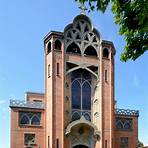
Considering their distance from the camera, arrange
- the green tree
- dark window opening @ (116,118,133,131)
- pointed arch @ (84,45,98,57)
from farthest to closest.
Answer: dark window opening @ (116,118,133,131)
pointed arch @ (84,45,98,57)
the green tree

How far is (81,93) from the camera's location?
36.2 m

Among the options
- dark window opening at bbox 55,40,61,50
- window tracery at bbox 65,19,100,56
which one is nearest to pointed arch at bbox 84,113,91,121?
window tracery at bbox 65,19,100,56

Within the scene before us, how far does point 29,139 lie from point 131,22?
27962 mm

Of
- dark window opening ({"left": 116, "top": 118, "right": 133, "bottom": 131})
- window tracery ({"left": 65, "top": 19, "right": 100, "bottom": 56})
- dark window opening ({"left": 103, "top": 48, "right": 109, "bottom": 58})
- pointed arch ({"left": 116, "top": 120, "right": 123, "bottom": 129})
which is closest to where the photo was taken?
window tracery ({"left": 65, "top": 19, "right": 100, "bottom": 56})

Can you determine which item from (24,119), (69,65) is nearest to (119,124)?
(69,65)

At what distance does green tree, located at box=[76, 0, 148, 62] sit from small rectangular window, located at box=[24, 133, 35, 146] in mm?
27132

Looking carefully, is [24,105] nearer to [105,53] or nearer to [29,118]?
[29,118]

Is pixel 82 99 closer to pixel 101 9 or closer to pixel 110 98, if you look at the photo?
pixel 110 98

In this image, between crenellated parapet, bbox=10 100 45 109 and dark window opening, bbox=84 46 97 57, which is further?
dark window opening, bbox=84 46 97 57

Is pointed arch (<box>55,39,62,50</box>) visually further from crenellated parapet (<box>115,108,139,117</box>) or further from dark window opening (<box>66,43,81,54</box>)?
crenellated parapet (<box>115,108,139,117</box>)

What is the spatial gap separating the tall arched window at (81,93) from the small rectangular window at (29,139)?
422cm

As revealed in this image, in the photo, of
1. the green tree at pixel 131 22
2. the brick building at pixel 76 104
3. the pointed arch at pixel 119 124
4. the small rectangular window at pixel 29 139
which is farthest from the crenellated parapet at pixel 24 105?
the green tree at pixel 131 22

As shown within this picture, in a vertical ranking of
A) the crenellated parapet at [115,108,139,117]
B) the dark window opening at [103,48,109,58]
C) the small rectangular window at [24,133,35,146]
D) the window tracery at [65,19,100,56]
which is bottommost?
the small rectangular window at [24,133,35,146]

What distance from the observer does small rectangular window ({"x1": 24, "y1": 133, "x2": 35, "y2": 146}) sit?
33.7 meters
